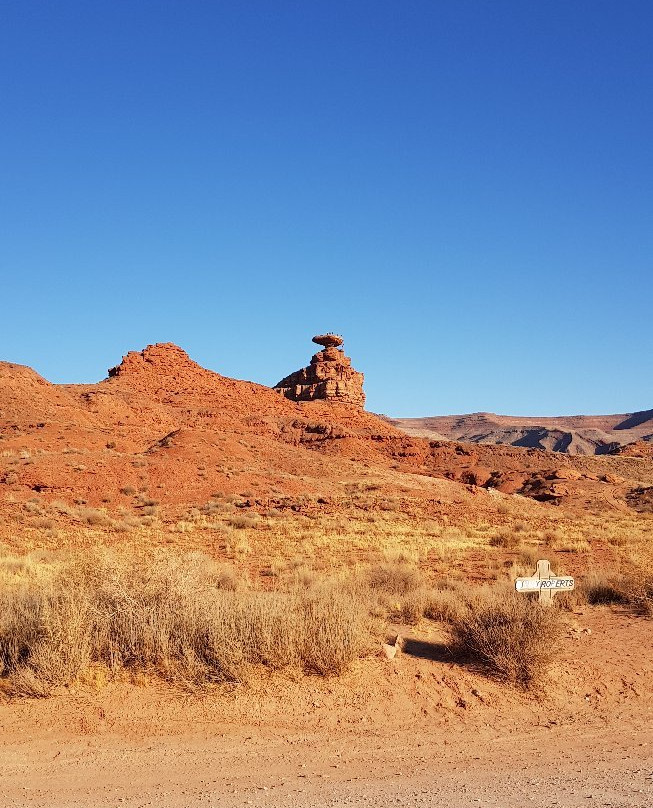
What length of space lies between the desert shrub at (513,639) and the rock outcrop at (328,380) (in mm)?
61856

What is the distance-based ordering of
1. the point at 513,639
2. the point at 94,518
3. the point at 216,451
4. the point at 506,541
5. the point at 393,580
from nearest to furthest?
1. the point at 513,639
2. the point at 393,580
3. the point at 506,541
4. the point at 94,518
5. the point at 216,451

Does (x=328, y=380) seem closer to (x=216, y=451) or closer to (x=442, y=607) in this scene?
(x=216, y=451)

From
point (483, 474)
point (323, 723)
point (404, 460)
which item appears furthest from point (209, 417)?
point (323, 723)

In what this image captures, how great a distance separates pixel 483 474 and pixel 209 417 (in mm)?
22536

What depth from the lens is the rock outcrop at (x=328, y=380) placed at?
70.8 meters

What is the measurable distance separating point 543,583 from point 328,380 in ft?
205

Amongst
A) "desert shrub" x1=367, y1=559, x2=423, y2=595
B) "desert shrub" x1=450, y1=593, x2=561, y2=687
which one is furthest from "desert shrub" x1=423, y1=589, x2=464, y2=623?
"desert shrub" x1=450, y1=593, x2=561, y2=687

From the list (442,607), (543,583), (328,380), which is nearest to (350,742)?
(543,583)

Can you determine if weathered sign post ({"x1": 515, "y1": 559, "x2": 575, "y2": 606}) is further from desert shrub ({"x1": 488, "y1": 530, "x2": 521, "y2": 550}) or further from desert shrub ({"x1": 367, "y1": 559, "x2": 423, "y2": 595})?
desert shrub ({"x1": 488, "y1": 530, "x2": 521, "y2": 550})

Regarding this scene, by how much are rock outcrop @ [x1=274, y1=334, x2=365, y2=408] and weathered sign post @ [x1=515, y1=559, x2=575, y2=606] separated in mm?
60604

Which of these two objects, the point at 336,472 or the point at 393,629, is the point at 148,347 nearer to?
the point at 336,472

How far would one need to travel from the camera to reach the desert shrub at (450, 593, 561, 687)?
7.31 m

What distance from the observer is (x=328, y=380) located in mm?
71312

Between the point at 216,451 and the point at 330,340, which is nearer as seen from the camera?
the point at 216,451
